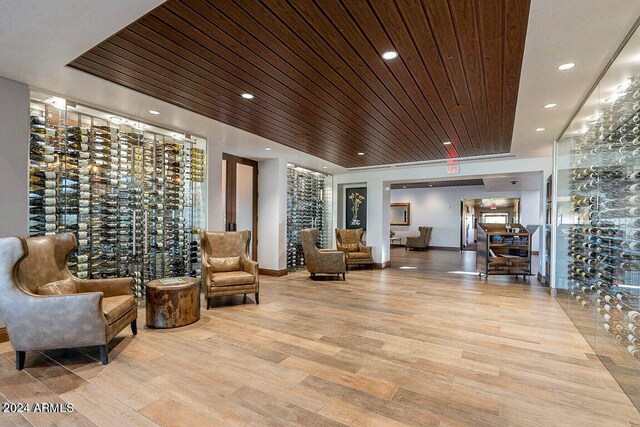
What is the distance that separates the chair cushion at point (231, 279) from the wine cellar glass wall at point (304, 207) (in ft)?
9.69

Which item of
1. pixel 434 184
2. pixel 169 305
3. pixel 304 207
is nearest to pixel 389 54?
pixel 169 305

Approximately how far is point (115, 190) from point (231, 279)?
6.27ft

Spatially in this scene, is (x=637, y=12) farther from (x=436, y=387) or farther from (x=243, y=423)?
(x=243, y=423)

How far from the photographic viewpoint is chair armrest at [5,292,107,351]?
2.52 metres

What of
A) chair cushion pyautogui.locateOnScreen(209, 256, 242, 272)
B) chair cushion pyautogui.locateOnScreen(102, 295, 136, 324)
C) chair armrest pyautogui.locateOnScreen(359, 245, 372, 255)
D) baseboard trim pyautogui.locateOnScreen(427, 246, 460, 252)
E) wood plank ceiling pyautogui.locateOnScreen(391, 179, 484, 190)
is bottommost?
baseboard trim pyautogui.locateOnScreen(427, 246, 460, 252)

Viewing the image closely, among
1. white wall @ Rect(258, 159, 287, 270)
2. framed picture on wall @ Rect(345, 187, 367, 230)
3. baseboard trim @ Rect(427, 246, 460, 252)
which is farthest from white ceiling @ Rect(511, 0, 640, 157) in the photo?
baseboard trim @ Rect(427, 246, 460, 252)

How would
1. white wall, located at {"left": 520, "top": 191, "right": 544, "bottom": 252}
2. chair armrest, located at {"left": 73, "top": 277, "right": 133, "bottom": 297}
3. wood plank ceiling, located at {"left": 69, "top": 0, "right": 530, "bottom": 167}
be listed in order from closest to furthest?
wood plank ceiling, located at {"left": 69, "top": 0, "right": 530, "bottom": 167} → chair armrest, located at {"left": 73, "top": 277, "right": 133, "bottom": 297} → white wall, located at {"left": 520, "top": 191, "right": 544, "bottom": 252}

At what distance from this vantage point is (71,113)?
12.5 ft

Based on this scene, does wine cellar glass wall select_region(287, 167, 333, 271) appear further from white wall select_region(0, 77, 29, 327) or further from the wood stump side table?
white wall select_region(0, 77, 29, 327)

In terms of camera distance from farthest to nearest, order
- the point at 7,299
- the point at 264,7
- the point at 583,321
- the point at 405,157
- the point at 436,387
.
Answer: the point at 405,157
the point at 583,321
the point at 7,299
the point at 436,387
the point at 264,7

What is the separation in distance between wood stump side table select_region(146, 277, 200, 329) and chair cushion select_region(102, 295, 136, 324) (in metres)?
0.30

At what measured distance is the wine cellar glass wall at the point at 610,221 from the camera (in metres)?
2.22

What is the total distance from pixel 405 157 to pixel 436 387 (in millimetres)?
5229

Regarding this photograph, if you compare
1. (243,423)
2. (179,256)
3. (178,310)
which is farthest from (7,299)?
(179,256)
